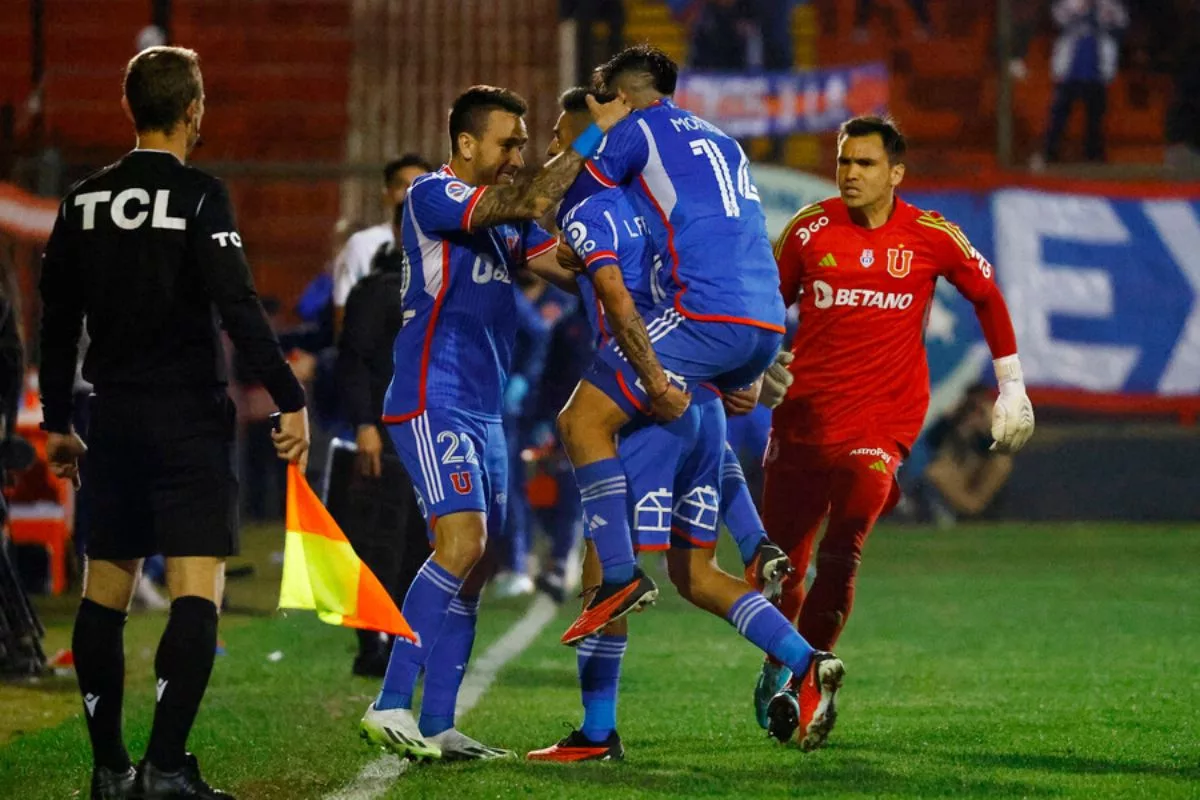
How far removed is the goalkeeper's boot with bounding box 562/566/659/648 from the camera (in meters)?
6.01

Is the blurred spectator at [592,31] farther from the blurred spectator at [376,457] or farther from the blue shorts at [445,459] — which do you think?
the blue shorts at [445,459]

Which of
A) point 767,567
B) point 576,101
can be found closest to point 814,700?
point 767,567

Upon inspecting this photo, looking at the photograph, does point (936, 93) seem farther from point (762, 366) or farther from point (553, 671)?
point (762, 366)

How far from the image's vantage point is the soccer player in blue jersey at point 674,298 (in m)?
6.27

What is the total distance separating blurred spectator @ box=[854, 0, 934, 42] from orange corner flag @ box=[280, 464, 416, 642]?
16065 millimetres

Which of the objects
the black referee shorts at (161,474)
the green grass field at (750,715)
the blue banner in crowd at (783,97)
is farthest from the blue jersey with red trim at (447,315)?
the blue banner in crowd at (783,97)

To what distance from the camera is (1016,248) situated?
17641mm

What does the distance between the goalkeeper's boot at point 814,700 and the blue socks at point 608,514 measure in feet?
2.08

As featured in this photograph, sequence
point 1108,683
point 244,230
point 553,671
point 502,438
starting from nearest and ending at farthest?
1. point 502,438
2. point 1108,683
3. point 553,671
4. point 244,230

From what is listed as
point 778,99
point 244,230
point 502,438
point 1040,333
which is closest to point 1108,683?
point 502,438

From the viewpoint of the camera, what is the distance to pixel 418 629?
641cm

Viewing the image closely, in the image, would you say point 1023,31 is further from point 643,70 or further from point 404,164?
point 643,70

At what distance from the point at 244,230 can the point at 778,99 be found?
5.54 meters

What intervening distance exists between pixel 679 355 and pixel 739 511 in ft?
2.79
